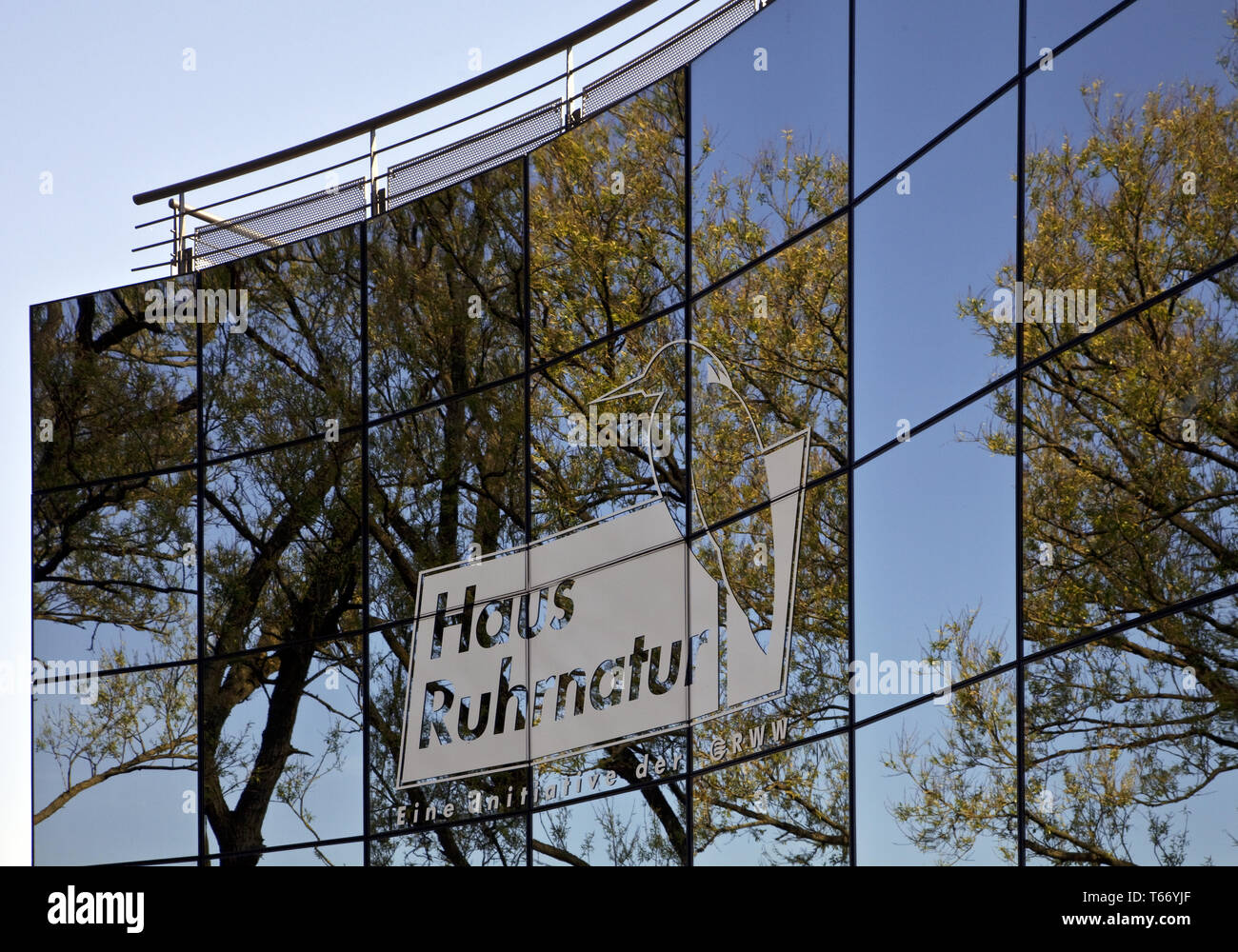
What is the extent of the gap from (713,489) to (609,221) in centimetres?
303

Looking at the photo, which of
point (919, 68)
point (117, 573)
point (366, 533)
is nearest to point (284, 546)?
point (366, 533)

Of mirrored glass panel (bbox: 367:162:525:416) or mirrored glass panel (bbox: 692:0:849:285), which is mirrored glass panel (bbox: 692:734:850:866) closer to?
mirrored glass panel (bbox: 692:0:849:285)

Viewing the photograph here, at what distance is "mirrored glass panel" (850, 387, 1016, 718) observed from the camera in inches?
326

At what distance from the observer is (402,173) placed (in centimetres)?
1401

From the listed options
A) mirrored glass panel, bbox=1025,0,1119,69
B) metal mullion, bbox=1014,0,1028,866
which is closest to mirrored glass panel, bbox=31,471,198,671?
metal mullion, bbox=1014,0,1028,866

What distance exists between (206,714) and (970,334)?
33.4 ft

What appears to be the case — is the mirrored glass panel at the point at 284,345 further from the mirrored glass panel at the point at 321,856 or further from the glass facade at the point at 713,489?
the mirrored glass panel at the point at 321,856

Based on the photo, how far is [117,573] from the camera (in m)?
15.3

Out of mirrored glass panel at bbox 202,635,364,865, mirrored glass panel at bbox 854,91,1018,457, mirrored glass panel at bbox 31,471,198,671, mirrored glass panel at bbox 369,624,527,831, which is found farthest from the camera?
mirrored glass panel at bbox 31,471,198,671

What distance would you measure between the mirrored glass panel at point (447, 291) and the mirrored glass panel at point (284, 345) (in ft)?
1.40

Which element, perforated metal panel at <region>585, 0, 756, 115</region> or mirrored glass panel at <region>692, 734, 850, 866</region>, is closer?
mirrored glass panel at <region>692, 734, 850, 866</region>

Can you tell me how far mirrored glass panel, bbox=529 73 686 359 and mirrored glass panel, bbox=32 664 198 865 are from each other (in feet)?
22.0
